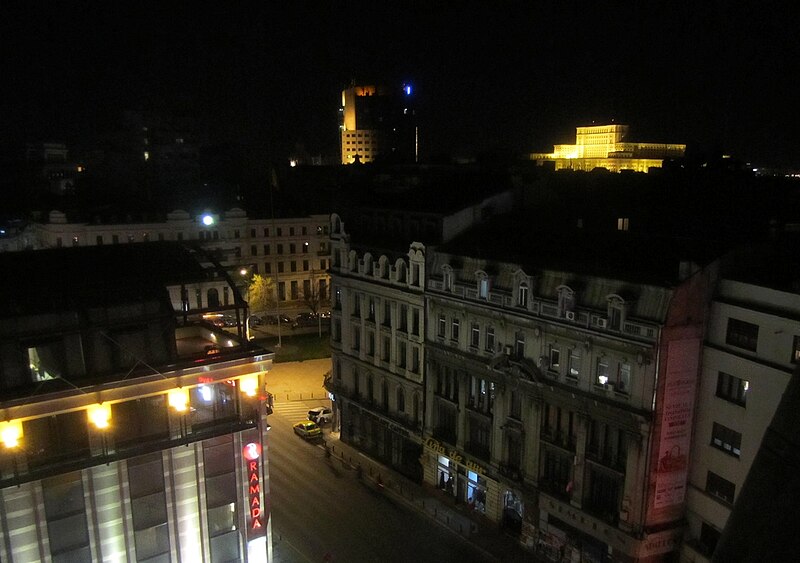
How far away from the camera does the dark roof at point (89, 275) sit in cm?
2147

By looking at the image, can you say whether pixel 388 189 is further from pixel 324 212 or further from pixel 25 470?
pixel 25 470

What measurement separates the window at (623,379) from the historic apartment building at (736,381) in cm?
366

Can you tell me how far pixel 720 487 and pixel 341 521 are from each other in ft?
76.5

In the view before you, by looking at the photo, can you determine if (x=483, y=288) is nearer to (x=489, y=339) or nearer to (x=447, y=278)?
(x=489, y=339)

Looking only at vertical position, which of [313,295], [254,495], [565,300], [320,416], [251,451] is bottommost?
[320,416]

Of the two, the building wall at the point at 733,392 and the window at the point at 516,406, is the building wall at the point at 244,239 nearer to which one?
the window at the point at 516,406

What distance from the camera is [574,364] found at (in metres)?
35.8

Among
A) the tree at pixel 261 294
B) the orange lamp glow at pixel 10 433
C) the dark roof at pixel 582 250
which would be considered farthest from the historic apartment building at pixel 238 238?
the orange lamp glow at pixel 10 433

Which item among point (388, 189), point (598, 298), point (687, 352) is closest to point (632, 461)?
point (687, 352)

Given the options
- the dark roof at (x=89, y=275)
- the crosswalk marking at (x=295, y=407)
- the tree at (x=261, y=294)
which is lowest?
the crosswalk marking at (x=295, y=407)

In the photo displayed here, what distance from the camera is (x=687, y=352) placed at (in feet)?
105

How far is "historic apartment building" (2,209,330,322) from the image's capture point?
7631 cm

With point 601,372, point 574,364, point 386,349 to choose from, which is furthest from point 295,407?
point 601,372

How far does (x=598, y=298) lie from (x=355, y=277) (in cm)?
2229
